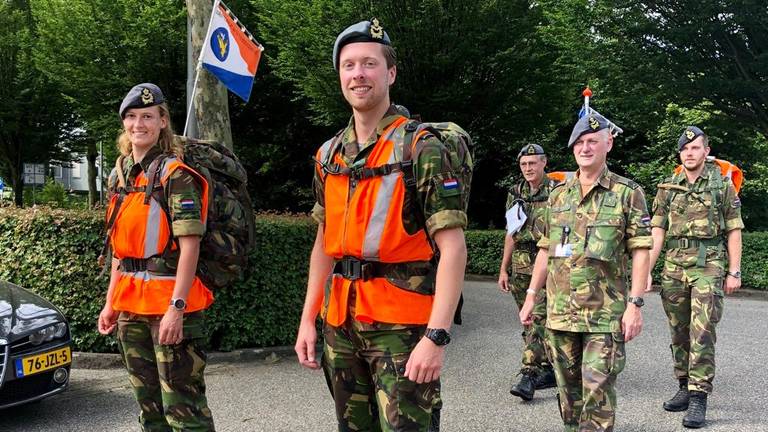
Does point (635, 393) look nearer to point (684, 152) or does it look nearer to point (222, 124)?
point (684, 152)

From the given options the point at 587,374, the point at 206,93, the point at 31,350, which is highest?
the point at 206,93

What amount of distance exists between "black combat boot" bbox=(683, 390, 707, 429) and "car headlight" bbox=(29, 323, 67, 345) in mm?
4767

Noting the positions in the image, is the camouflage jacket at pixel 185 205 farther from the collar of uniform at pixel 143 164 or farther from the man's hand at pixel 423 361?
the man's hand at pixel 423 361

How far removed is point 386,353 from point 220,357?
4.62 meters

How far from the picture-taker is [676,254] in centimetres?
518

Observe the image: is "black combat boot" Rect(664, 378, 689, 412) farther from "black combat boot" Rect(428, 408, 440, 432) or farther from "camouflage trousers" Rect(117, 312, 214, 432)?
"camouflage trousers" Rect(117, 312, 214, 432)

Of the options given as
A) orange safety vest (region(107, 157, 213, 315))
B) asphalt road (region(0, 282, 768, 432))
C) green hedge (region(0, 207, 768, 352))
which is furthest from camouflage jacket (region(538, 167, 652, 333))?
green hedge (region(0, 207, 768, 352))

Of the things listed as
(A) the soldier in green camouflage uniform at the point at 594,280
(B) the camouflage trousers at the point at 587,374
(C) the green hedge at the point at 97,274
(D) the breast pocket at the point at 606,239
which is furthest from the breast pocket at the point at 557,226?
(C) the green hedge at the point at 97,274

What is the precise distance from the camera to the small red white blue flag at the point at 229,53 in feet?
22.4

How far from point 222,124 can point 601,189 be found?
16.9 feet

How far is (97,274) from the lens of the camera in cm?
614

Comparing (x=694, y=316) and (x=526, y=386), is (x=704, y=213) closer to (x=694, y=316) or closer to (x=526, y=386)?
(x=694, y=316)

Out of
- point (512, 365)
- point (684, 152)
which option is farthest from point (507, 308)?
point (684, 152)

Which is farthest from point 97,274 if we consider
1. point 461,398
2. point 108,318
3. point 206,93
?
point 461,398
